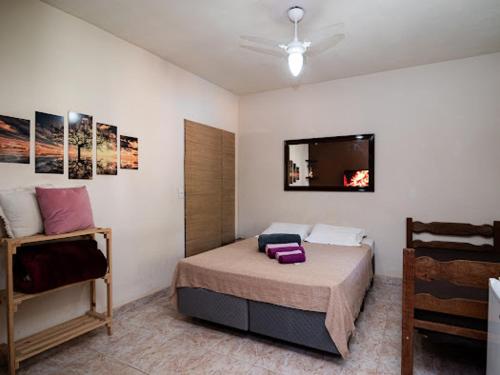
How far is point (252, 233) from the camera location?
4570 millimetres

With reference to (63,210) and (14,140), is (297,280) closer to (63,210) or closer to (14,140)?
(63,210)

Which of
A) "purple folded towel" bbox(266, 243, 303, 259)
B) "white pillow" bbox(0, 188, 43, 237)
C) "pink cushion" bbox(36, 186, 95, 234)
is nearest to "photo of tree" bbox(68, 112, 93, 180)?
"pink cushion" bbox(36, 186, 95, 234)

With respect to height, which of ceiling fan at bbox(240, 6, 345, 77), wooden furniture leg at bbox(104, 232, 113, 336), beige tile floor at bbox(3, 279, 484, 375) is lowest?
beige tile floor at bbox(3, 279, 484, 375)

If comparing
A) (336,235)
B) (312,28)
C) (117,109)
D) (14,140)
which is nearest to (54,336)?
(14,140)

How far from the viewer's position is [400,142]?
3555mm

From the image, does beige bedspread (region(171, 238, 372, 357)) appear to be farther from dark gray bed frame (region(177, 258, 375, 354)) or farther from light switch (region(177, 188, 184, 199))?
light switch (region(177, 188, 184, 199))

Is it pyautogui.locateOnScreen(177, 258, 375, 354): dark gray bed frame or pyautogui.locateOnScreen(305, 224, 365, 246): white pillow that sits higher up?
pyautogui.locateOnScreen(305, 224, 365, 246): white pillow

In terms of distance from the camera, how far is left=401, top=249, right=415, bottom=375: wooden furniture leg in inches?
65.7

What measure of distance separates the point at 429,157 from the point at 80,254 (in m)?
3.62

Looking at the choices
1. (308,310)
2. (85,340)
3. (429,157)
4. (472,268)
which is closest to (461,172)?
(429,157)

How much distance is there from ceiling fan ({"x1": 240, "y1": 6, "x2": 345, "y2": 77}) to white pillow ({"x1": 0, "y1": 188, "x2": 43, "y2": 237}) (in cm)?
212

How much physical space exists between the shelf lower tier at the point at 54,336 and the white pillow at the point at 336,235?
2.38 meters

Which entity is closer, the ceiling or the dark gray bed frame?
the dark gray bed frame

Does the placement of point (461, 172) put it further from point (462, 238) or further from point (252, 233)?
point (252, 233)
